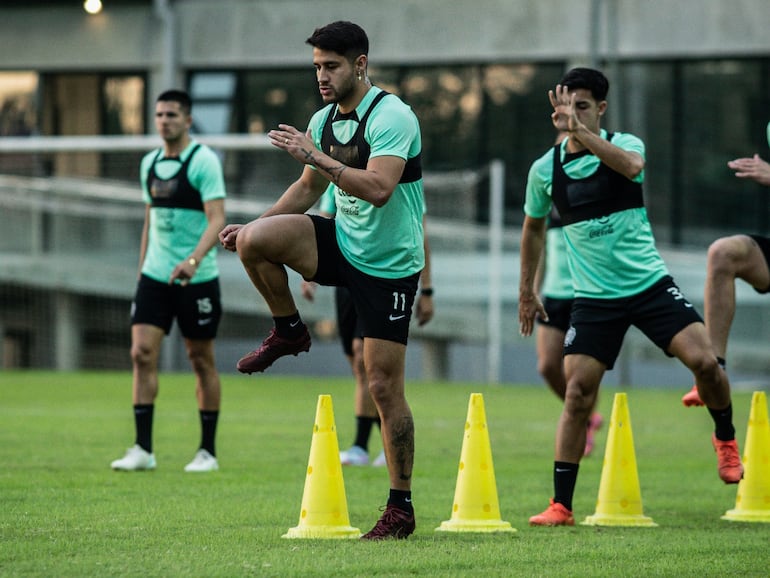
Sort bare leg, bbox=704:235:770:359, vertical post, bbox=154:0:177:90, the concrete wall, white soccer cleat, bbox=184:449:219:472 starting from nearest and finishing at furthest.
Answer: bare leg, bbox=704:235:770:359
white soccer cleat, bbox=184:449:219:472
the concrete wall
vertical post, bbox=154:0:177:90

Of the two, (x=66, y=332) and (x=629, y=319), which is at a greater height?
(x=629, y=319)

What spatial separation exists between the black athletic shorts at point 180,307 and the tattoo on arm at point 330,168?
375 centimetres

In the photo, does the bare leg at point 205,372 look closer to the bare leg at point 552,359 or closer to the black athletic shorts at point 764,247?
the bare leg at point 552,359

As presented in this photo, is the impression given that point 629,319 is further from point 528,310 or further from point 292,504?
point 292,504

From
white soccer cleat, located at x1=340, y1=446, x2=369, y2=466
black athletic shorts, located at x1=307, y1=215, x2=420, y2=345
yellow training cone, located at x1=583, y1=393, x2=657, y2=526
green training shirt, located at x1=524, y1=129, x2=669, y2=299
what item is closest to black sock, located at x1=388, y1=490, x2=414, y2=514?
black athletic shorts, located at x1=307, y1=215, x2=420, y2=345

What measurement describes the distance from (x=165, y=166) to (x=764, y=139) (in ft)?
58.6

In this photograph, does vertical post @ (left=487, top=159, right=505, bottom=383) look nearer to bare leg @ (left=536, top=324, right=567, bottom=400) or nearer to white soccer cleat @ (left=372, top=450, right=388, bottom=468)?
bare leg @ (left=536, top=324, right=567, bottom=400)

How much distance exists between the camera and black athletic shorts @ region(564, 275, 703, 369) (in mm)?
7562

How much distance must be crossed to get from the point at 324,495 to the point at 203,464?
3293 mm

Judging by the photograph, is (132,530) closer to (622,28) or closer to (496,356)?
(496,356)

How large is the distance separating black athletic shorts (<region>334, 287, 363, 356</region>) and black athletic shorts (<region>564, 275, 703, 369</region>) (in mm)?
3114

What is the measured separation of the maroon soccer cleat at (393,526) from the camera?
6.61 metres

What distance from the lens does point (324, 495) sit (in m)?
6.70

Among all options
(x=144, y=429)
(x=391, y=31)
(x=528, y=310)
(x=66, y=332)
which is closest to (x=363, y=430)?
(x=144, y=429)
